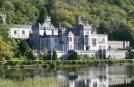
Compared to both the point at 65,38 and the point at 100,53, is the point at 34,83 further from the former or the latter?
the point at 65,38

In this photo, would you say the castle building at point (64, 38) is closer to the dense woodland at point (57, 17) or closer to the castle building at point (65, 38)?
the castle building at point (65, 38)

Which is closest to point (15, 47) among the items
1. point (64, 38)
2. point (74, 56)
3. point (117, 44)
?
point (74, 56)

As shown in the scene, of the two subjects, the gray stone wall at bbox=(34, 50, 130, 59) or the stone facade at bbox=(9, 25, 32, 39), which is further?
the stone facade at bbox=(9, 25, 32, 39)

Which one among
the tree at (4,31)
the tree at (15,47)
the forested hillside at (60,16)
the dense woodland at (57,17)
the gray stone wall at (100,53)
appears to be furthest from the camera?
the forested hillside at (60,16)

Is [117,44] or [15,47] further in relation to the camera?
[117,44]

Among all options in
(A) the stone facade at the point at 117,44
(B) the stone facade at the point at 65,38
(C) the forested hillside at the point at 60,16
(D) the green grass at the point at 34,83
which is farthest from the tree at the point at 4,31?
(D) the green grass at the point at 34,83

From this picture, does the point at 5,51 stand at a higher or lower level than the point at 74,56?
higher

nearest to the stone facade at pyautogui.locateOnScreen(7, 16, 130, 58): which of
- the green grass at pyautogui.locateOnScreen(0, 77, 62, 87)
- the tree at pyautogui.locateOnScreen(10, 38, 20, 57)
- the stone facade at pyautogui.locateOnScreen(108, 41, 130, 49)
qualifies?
the tree at pyautogui.locateOnScreen(10, 38, 20, 57)

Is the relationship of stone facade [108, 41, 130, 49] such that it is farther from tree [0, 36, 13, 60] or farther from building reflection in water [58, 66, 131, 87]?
building reflection in water [58, 66, 131, 87]

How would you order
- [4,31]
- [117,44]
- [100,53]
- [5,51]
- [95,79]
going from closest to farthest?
[95,79]
[5,51]
[4,31]
[100,53]
[117,44]

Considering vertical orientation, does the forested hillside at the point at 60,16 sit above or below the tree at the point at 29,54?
above

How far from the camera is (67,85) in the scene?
45.8m

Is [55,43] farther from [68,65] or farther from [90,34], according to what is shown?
[68,65]

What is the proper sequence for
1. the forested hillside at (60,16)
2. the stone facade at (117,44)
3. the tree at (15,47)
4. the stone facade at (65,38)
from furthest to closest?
the forested hillside at (60,16) < the stone facade at (117,44) < the stone facade at (65,38) < the tree at (15,47)
